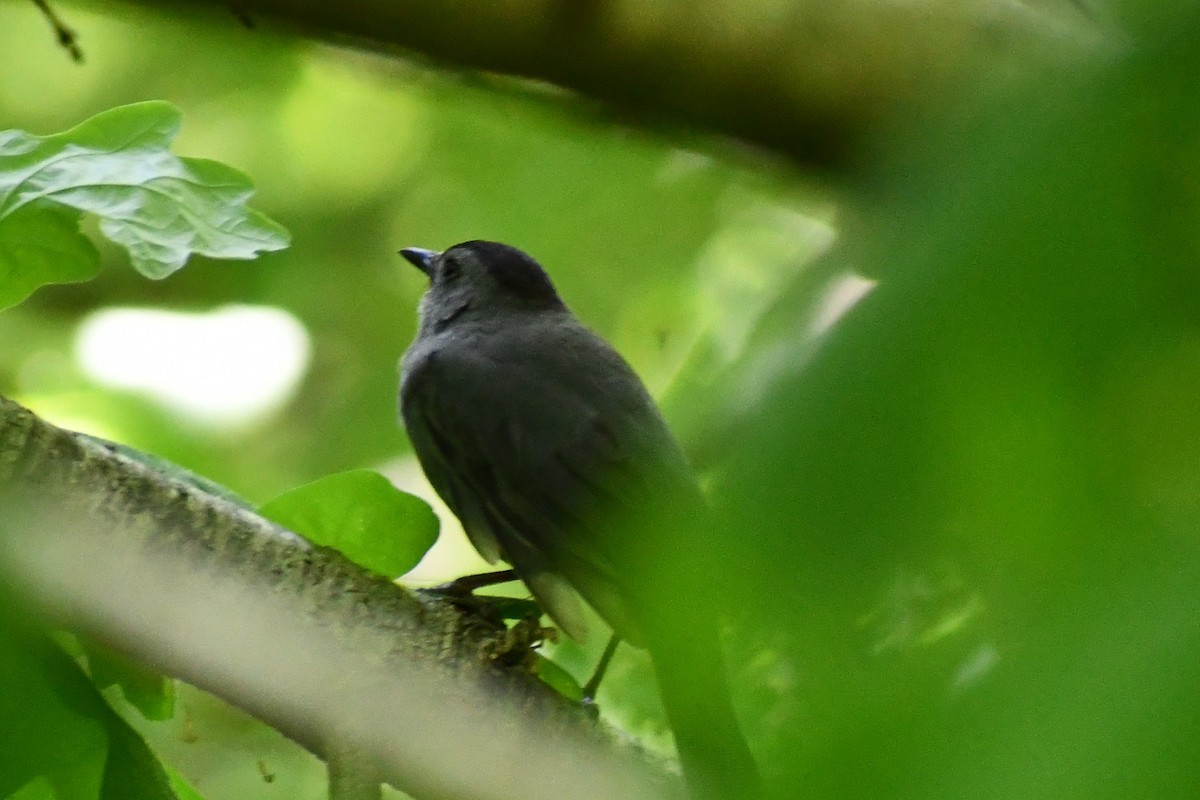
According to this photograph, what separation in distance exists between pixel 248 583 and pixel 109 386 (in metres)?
1.60

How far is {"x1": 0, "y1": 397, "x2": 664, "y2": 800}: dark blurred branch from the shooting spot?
98 centimetres

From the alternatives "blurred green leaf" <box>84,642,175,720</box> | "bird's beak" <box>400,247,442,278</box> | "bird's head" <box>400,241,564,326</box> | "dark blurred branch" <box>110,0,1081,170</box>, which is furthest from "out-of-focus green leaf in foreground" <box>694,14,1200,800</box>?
"bird's beak" <box>400,247,442,278</box>

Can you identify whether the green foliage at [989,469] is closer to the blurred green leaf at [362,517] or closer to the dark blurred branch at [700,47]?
the blurred green leaf at [362,517]

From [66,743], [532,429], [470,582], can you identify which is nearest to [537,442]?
[532,429]

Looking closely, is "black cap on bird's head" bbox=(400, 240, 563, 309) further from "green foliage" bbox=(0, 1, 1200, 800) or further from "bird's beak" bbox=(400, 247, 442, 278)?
"green foliage" bbox=(0, 1, 1200, 800)

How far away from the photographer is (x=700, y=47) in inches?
77.2

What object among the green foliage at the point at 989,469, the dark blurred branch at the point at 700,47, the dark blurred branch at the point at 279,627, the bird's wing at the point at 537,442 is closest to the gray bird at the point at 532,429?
the bird's wing at the point at 537,442

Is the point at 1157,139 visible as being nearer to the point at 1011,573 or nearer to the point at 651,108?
the point at 1011,573

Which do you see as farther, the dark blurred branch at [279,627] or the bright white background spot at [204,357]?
the bright white background spot at [204,357]

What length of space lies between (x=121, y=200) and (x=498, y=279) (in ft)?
4.04

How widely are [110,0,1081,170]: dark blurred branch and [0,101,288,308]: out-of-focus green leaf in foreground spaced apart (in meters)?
0.78

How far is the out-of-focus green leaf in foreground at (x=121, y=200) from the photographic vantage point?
125 cm

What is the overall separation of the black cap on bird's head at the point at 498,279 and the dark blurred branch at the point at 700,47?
1.60ft

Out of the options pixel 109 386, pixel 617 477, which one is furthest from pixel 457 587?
pixel 109 386
